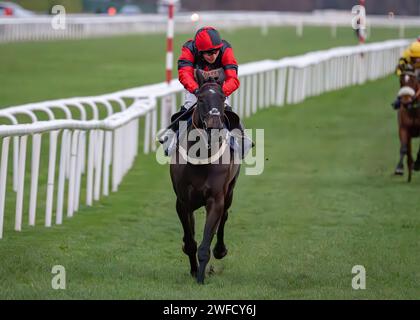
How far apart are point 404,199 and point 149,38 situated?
3463 centimetres

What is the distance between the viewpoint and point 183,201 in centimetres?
838

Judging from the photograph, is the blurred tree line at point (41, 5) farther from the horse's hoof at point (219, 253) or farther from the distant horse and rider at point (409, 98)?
the horse's hoof at point (219, 253)

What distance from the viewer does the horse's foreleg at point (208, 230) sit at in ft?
26.1

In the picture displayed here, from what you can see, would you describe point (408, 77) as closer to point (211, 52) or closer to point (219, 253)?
point (219, 253)

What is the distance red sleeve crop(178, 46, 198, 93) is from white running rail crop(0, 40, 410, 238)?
1654 mm

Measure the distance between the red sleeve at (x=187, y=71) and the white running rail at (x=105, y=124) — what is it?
1654 millimetres

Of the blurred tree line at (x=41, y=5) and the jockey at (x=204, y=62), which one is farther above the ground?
the blurred tree line at (x=41, y=5)

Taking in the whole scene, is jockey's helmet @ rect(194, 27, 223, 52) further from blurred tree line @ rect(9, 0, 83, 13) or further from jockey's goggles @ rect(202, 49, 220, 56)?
blurred tree line @ rect(9, 0, 83, 13)

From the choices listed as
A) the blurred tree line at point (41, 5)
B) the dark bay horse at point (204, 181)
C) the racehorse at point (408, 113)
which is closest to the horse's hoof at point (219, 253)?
the dark bay horse at point (204, 181)

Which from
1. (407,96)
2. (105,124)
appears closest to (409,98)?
(407,96)

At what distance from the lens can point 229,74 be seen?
27.3 ft

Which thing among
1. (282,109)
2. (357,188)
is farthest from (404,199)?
(282,109)

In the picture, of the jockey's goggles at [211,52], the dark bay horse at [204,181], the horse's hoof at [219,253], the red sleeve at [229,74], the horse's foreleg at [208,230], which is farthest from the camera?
the horse's hoof at [219,253]

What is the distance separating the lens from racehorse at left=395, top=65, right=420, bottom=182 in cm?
1420
